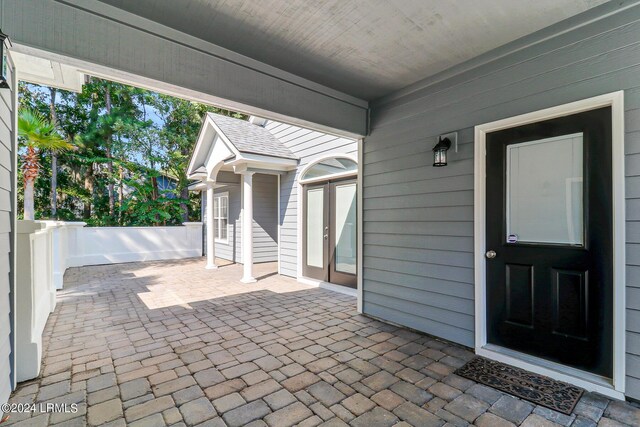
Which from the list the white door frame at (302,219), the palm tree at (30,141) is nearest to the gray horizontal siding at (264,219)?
the white door frame at (302,219)

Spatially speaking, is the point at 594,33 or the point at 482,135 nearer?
the point at 594,33

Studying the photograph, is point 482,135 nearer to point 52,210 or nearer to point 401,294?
point 401,294

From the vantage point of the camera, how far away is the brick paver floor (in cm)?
203

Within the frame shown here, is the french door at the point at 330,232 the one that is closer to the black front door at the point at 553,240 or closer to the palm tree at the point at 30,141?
the black front door at the point at 553,240

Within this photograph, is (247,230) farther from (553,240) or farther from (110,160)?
(110,160)

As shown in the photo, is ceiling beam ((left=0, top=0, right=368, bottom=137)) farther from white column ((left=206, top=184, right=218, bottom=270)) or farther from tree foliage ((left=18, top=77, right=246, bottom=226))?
tree foliage ((left=18, top=77, right=246, bottom=226))

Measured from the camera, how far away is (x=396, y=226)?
3.72 meters

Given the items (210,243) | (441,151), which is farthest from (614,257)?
(210,243)

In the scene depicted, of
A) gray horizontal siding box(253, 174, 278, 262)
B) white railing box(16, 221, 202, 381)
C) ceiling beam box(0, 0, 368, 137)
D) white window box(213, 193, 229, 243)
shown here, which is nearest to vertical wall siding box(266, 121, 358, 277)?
gray horizontal siding box(253, 174, 278, 262)

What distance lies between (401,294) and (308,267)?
9.62 feet

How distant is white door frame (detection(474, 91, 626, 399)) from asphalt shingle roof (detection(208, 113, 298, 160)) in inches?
→ 171

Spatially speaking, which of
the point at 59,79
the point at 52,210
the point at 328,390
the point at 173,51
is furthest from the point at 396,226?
the point at 52,210

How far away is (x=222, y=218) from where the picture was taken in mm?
9633

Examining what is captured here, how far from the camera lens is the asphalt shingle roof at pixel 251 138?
6.34 meters
